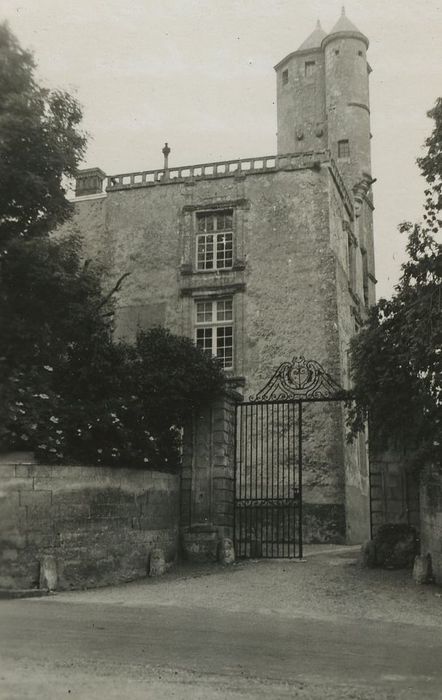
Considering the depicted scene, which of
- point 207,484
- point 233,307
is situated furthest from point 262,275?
point 207,484

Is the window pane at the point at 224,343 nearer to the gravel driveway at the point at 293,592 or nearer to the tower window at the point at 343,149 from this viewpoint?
the gravel driveway at the point at 293,592

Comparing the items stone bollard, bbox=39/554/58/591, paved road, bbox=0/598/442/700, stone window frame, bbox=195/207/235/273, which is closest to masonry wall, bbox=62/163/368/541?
stone window frame, bbox=195/207/235/273

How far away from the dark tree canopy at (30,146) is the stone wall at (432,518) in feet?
25.0

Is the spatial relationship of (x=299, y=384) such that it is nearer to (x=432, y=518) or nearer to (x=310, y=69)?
(x=432, y=518)

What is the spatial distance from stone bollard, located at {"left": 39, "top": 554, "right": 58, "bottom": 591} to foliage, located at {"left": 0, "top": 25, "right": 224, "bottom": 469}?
4.75 ft

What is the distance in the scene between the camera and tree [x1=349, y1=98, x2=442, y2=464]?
1098 cm

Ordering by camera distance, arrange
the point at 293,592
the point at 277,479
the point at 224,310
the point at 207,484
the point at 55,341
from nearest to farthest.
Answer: the point at 293,592, the point at 55,341, the point at 207,484, the point at 277,479, the point at 224,310

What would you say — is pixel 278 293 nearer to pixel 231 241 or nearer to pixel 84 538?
pixel 231 241

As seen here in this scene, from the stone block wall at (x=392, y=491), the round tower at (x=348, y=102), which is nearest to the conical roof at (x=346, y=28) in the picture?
the round tower at (x=348, y=102)

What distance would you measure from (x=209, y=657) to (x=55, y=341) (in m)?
7.75

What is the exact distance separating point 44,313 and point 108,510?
3481mm

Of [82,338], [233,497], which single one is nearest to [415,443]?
[233,497]

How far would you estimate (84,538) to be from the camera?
10.9 m

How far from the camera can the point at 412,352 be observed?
436 inches
